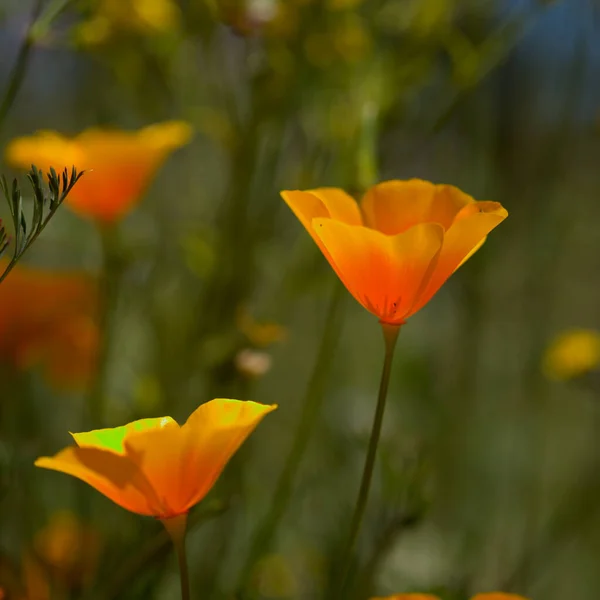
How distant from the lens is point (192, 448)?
0.24 metres

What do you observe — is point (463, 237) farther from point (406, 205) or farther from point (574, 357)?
point (574, 357)

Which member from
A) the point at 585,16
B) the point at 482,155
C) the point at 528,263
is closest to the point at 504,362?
the point at 528,263

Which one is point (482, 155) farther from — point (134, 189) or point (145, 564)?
point (145, 564)

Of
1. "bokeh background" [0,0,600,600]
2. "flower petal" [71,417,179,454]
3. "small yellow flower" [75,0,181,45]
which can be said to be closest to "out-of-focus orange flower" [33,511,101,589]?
"bokeh background" [0,0,600,600]

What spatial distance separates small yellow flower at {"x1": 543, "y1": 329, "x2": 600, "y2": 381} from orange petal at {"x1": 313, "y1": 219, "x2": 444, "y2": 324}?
35 centimetres

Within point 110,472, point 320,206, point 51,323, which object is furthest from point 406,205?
point 51,323

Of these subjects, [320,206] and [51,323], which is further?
[51,323]

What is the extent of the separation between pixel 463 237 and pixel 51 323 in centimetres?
32

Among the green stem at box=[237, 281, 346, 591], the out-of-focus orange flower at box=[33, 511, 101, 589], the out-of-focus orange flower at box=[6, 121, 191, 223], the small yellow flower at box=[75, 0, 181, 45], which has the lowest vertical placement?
the out-of-focus orange flower at box=[33, 511, 101, 589]

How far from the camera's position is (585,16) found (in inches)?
23.7

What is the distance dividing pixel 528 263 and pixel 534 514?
0.25 meters

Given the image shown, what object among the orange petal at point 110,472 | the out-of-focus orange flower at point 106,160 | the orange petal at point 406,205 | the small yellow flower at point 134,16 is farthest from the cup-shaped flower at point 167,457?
the small yellow flower at point 134,16

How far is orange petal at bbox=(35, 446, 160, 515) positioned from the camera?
0.23 metres

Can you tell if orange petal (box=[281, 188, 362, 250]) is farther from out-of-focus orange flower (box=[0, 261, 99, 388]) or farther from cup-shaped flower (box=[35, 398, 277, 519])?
out-of-focus orange flower (box=[0, 261, 99, 388])
